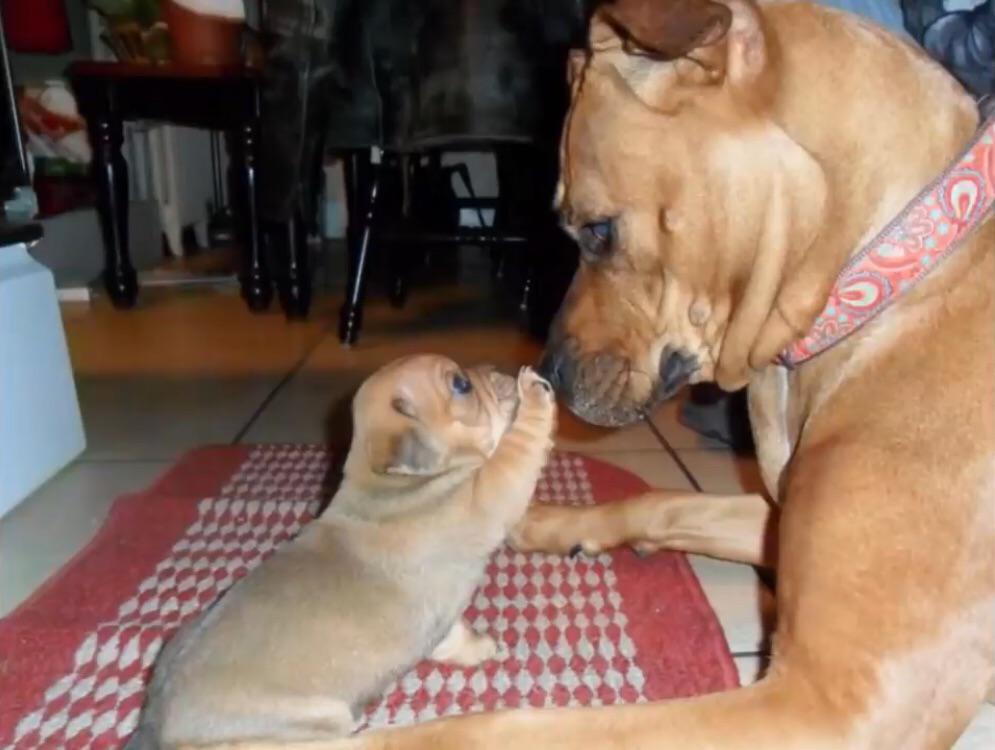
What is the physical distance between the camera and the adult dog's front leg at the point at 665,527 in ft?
4.85

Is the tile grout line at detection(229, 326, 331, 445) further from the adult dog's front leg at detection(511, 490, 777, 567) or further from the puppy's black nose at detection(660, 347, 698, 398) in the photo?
the puppy's black nose at detection(660, 347, 698, 398)

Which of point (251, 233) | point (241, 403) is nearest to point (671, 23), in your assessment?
point (241, 403)

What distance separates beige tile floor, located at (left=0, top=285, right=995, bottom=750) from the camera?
1.56m

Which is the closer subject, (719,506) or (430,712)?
(430,712)

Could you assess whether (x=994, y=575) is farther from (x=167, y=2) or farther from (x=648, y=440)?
(x=167, y=2)

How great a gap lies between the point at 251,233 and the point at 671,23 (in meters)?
2.57

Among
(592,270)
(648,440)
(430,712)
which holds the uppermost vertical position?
(592,270)

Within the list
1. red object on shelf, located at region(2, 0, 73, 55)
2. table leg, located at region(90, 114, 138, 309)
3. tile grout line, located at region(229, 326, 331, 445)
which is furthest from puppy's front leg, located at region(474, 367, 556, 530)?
red object on shelf, located at region(2, 0, 73, 55)

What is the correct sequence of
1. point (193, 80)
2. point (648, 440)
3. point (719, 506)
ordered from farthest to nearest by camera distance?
point (193, 80)
point (648, 440)
point (719, 506)

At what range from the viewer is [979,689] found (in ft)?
3.24

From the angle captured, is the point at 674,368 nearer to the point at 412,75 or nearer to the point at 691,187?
the point at 691,187

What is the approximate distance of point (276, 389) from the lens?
2.54 m

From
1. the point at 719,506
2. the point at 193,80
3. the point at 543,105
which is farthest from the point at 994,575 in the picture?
the point at 193,80

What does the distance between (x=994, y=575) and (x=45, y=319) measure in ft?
4.74
